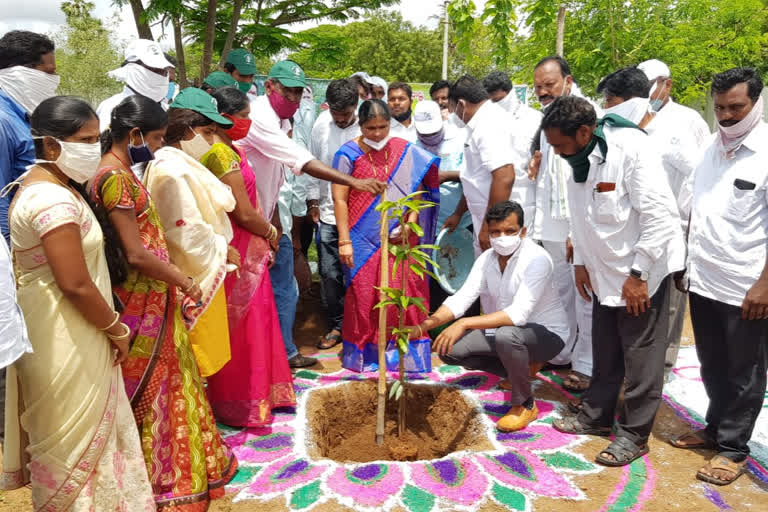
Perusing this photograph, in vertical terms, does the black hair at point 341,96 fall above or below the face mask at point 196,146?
above

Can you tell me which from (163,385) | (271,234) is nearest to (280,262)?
(271,234)

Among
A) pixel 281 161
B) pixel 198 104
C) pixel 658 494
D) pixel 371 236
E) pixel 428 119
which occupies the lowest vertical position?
pixel 658 494

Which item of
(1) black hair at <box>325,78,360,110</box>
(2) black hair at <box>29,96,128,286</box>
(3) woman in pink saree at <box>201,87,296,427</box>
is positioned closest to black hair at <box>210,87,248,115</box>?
(3) woman in pink saree at <box>201,87,296,427</box>

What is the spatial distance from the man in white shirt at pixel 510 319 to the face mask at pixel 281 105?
5.59 ft

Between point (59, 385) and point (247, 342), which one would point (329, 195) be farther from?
point (59, 385)

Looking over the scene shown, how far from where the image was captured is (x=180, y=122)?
3.21 metres

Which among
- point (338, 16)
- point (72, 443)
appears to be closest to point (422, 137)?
point (72, 443)

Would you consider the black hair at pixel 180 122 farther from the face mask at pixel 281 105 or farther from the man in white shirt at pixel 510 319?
the man in white shirt at pixel 510 319

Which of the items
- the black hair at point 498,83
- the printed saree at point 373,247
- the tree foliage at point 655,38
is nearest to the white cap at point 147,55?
the printed saree at point 373,247

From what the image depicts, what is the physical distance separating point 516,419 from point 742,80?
2242 mm

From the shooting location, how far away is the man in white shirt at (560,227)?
437cm

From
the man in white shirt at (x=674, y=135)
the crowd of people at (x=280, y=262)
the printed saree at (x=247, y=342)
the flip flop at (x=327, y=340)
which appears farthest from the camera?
the flip flop at (x=327, y=340)

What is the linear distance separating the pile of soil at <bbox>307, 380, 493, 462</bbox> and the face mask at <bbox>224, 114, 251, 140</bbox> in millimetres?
1810

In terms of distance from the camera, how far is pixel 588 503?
10.1ft
